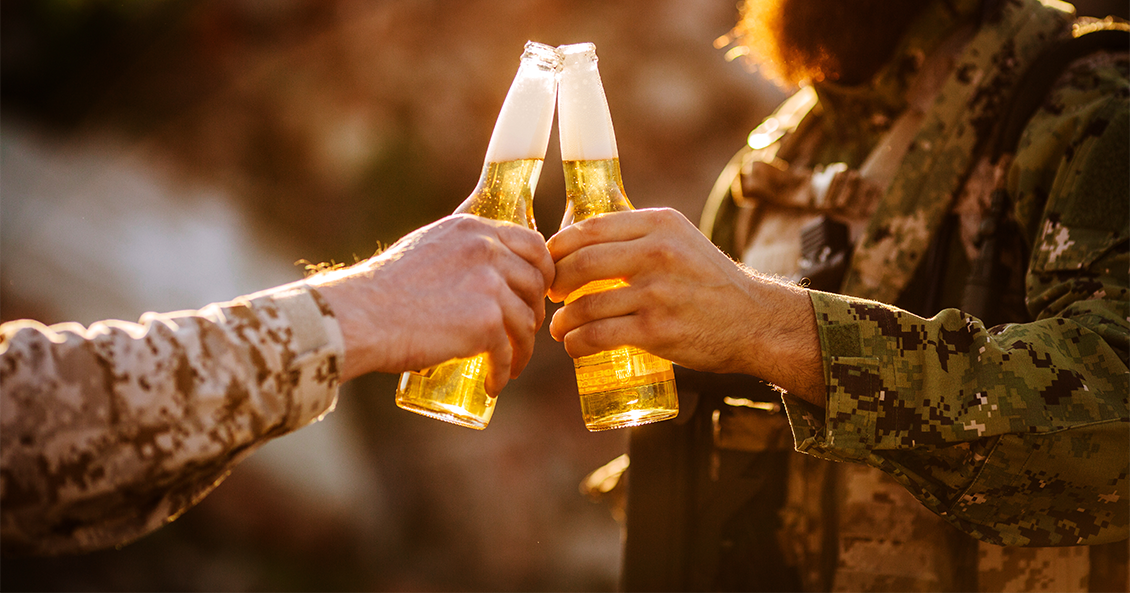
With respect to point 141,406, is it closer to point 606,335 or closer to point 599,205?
point 606,335

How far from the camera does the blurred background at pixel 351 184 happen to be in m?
4.79

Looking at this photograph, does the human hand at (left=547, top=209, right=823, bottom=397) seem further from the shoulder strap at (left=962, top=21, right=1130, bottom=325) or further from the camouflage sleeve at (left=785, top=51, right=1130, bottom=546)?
the shoulder strap at (left=962, top=21, right=1130, bottom=325)

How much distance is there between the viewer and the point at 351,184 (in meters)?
5.20

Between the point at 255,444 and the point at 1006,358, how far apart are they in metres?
1.23

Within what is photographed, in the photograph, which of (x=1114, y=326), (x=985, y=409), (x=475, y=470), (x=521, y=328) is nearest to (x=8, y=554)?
(x=521, y=328)

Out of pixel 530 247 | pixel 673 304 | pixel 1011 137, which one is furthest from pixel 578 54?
pixel 1011 137

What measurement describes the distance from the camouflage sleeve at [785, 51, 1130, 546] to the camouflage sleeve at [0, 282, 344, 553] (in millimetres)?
869

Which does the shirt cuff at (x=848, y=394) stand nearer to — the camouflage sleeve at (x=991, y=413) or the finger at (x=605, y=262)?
the camouflage sleeve at (x=991, y=413)

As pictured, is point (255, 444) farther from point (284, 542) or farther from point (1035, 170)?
point (284, 542)

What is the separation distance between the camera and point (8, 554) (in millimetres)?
851

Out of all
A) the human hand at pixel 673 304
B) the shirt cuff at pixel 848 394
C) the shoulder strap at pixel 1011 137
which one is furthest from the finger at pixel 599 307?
the shoulder strap at pixel 1011 137

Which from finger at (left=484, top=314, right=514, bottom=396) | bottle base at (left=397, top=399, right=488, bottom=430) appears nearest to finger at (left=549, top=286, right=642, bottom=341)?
finger at (left=484, top=314, right=514, bottom=396)

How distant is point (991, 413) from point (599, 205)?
2.54 ft

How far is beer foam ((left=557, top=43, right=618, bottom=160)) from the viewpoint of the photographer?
4.11 feet
